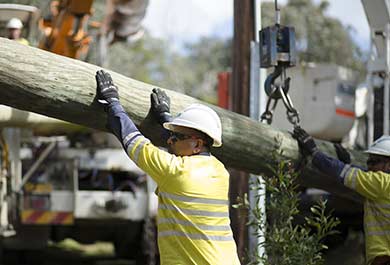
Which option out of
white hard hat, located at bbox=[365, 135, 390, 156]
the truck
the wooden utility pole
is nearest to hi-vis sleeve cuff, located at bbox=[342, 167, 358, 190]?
white hard hat, located at bbox=[365, 135, 390, 156]

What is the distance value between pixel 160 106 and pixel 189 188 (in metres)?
0.90

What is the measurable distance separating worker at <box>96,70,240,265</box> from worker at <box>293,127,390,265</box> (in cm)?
141

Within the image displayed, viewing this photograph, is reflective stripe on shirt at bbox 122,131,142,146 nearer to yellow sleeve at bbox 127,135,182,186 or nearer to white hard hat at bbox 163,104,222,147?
yellow sleeve at bbox 127,135,182,186

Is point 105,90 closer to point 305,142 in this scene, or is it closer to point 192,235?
point 192,235

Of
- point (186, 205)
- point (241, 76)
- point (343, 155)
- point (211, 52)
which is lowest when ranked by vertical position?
point (186, 205)

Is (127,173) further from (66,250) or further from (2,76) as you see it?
(2,76)

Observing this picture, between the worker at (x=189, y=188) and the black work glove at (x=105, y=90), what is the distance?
0.25 m

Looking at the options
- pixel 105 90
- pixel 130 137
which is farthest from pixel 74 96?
pixel 130 137

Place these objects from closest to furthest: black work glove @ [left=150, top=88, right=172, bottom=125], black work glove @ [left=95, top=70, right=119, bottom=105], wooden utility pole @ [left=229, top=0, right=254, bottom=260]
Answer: black work glove @ [left=95, top=70, right=119, bottom=105] < black work glove @ [left=150, top=88, right=172, bottom=125] < wooden utility pole @ [left=229, top=0, right=254, bottom=260]

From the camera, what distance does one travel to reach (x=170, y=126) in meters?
4.79

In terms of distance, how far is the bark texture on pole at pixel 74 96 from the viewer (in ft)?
15.8

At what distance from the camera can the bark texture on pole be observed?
480cm

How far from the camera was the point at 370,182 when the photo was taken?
5863mm

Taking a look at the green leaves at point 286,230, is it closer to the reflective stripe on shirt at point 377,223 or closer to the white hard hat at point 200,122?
the reflective stripe on shirt at point 377,223
